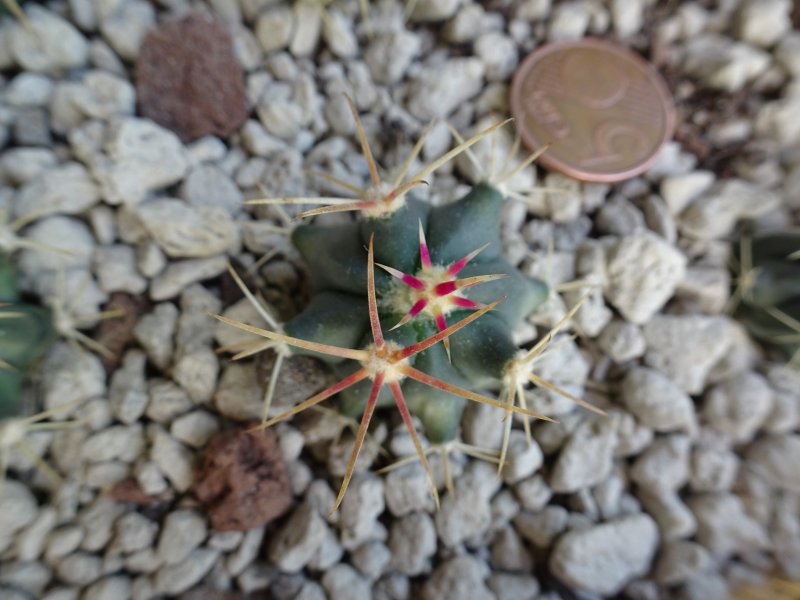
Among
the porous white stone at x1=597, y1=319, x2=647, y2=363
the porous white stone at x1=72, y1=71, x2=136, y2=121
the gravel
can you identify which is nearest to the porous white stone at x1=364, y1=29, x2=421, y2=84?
the gravel

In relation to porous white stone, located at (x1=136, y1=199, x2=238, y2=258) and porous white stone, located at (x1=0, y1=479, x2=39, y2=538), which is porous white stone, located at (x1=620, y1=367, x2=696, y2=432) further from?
porous white stone, located at (x1=0, y1=479, x2=39, y2=538)

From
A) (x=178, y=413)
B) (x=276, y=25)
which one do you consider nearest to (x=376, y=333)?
(x=178, y=413)

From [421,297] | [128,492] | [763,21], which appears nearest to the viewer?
[421,297]

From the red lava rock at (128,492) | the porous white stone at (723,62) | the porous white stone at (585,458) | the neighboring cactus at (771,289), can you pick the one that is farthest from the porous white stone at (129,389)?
the porous white stone at (723,62)

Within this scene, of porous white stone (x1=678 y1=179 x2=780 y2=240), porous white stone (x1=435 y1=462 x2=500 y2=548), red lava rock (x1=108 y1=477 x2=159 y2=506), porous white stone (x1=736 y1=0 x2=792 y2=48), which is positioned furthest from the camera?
porous white stone (x1=736 y1=0 x2=792 y2=48)

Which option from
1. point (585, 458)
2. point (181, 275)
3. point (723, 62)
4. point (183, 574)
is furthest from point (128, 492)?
point (723, 62)

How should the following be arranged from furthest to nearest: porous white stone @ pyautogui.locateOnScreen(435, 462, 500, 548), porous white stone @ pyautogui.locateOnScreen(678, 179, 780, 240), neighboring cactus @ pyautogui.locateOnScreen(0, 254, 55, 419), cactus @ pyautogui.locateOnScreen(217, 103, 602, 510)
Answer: porous white stone @ pyautogui.locateOnScreen(678, 179, 780, 240) < porous white stone @ pyautogui.locateOnScreen(435, 462, 500, 548) < neighboring cactus @ pyautogui.locateOnScreen(0, 254, 55, 419) < cactus @ pyautogui.locateOnScreen(217, 103, 602, 510)

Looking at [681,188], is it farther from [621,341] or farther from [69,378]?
[69,378]
